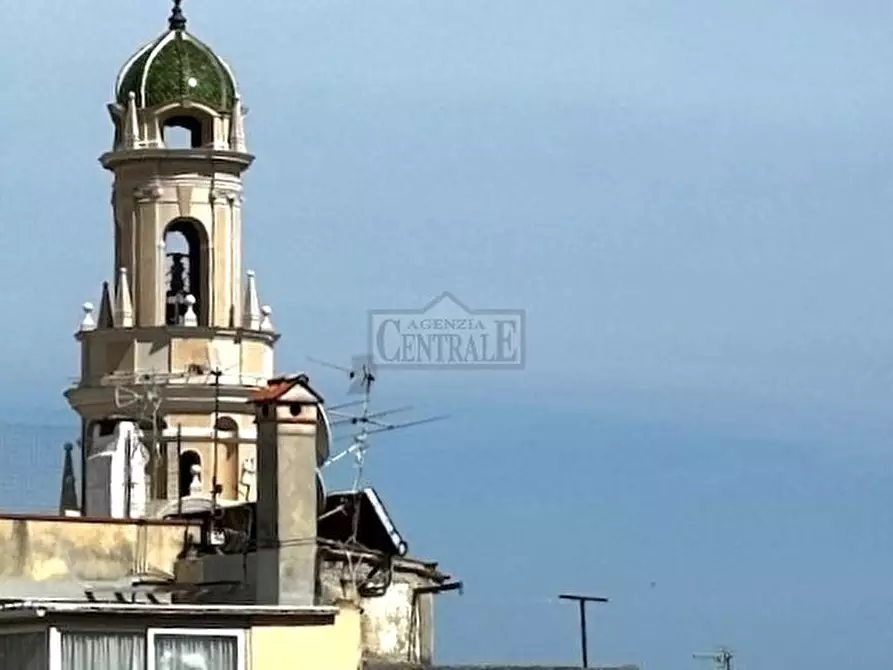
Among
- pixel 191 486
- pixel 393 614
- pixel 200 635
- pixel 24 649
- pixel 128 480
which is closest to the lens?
pixel 24 649

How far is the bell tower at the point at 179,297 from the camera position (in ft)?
211

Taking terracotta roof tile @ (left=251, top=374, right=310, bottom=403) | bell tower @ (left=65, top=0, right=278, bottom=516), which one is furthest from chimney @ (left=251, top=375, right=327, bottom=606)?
bell tower @ (left=65, top=0, right=278, bottom=516)

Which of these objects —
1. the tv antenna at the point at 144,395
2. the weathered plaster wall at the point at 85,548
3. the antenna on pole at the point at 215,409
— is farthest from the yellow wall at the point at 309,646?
the tv antenna at the point at 144,395

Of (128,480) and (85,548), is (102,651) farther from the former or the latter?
(128,480)

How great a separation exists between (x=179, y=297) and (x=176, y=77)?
3.39 m

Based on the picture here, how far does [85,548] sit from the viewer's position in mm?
53750

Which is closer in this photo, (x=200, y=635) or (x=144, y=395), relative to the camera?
(x=200, y=635)

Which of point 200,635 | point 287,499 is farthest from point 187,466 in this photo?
point 200,635

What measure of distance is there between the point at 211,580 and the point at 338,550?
1657 millimetres

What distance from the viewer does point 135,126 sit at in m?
66.3

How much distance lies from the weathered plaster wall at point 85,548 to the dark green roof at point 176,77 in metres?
13.3

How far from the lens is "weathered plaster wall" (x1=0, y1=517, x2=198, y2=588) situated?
53.1 meters

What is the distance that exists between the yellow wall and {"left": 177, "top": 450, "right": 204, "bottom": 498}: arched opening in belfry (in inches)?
526

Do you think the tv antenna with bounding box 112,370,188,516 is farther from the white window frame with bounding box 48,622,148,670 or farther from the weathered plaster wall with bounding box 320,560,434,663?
the white window frame with bounding box 48,622,148,670
